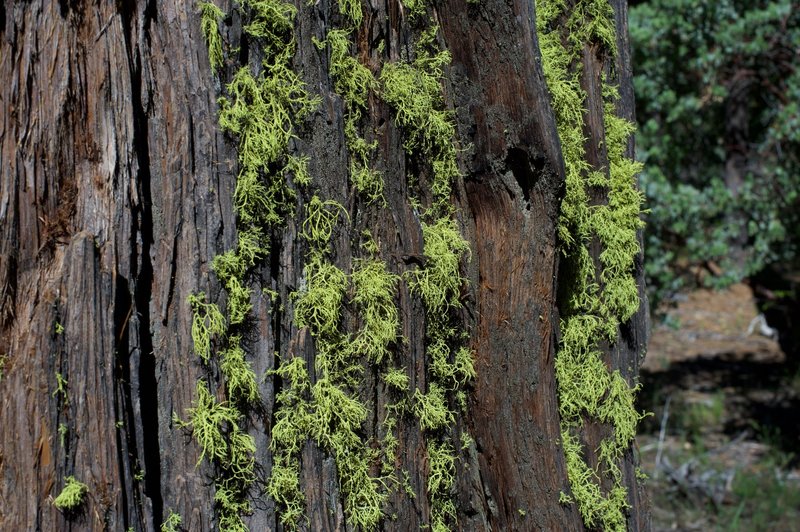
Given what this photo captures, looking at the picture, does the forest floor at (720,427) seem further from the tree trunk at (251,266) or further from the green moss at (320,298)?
the green moss at (320,298)

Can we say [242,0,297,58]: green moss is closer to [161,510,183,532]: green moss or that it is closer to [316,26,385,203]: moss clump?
[316,26,385,203]: moss clump

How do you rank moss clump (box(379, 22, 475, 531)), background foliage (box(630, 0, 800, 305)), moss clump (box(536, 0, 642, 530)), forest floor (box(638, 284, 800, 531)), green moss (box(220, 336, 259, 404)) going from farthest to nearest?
background foliage (box(630, 0, 800, 305)), forest floor (box(638, 284, 800, 531)), moss clump (box(536, 0, 642, 530)), moss clump (box(379, 22, 475, 531)), green moss (box(220, 336, 259, 404))

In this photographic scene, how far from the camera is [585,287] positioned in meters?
2.10

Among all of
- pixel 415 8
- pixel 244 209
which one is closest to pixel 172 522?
pixel 244 209

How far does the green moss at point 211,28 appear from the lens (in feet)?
4.92

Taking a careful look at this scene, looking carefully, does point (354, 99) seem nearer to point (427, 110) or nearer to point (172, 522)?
point (427, 110)

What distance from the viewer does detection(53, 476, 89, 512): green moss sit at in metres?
1.42

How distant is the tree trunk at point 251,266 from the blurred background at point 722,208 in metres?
3.80

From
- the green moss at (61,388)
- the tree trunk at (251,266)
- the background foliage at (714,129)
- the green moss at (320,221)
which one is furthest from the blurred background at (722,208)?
the green moss at (61,388)

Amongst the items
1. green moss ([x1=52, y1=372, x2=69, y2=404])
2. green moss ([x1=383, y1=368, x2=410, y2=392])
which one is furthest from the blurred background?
green moss ([x1=52, y1=372, x2=69, y2=404])

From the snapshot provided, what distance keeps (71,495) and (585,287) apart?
1.35 m

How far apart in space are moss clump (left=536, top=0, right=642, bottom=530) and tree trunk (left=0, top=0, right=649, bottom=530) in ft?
0.41

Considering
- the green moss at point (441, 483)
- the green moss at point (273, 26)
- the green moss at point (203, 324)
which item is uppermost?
the green moss at point (273, 26)

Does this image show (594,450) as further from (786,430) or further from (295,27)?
(786,430)
